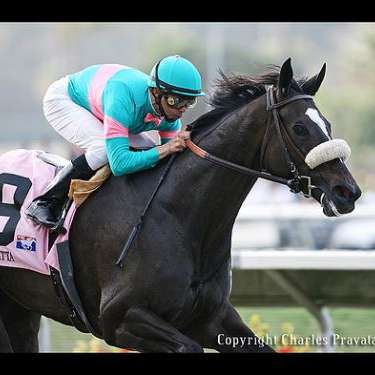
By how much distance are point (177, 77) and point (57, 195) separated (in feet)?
2.74

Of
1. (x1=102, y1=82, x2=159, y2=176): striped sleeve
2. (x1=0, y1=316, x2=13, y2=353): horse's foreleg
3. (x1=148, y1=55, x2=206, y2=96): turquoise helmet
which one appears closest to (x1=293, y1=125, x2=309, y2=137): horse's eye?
(x1=148, y1=55, x2=206, y2=96): turquoise helmet

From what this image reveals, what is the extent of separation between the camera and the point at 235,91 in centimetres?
485

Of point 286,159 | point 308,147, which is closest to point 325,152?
point 308,147

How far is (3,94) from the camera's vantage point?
7338cm

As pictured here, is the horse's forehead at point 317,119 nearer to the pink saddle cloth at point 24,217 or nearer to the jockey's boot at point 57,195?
the jockey's boot at point 57,195

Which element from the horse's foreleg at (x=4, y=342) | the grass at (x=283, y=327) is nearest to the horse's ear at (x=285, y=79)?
the horse's foreleg at (x=4, y=342)

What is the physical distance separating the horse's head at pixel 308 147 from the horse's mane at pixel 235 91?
123mm

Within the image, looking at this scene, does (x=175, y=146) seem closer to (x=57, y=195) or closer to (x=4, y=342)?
(x=57, y=195)

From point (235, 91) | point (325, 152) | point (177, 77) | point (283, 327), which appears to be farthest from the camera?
point (283, 327)

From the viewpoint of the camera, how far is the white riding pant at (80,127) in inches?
194

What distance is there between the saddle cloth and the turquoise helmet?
0.51 m
